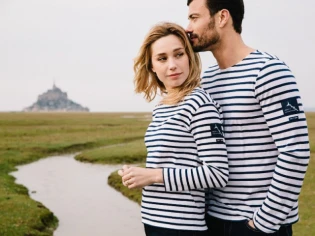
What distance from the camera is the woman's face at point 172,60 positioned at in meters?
3.94

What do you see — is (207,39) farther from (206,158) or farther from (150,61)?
(206,158)

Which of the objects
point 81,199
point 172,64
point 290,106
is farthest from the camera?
point 81,199

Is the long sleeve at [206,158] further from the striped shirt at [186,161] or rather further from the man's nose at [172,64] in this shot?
the man's nose at [172,64]

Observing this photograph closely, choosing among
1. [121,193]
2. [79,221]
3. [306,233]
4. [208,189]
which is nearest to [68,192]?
[121,193]

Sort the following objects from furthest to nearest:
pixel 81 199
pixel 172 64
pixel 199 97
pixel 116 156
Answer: pixel 116 156 < pixel 81 199 < pixel 172 64 < pixel 199 97

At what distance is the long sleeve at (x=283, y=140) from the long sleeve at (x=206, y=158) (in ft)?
1.28

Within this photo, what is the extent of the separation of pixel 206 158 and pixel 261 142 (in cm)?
50

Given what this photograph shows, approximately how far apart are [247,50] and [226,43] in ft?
0.64

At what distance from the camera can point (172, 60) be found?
3.94 m

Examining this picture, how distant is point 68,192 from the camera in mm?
24906

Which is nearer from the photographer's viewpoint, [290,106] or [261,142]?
[290,106]

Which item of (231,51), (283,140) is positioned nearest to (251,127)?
(283,140)

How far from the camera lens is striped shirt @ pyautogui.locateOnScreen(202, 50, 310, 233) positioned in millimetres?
3479

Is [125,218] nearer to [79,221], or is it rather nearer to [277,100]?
[79,221]
